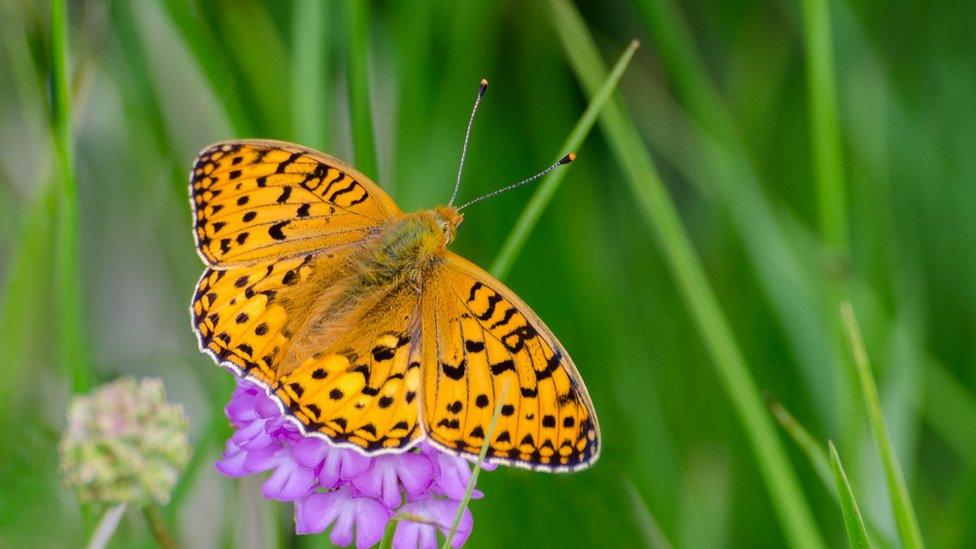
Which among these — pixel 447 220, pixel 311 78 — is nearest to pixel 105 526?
pixel 447 220

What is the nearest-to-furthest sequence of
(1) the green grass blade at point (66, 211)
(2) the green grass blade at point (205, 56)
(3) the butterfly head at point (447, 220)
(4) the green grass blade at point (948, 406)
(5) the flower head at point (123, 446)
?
(5) the flower head at point (123, 446), (1) the green grass blade at point (66, 211), (3) the butterfly head at point (447, 220), (2) the green grass blade at point (205, 56), (4) the green grass blade at point (948, 406)

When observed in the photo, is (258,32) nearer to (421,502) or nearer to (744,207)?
(744,207)

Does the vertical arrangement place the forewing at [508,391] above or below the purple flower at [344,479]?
above

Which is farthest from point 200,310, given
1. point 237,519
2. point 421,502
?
point 237,519

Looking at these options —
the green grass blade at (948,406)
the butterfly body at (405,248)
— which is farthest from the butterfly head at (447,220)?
the green grass blade at (948,406)

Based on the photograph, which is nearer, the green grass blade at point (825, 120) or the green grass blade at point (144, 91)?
the green grass blade at point (825, 120)

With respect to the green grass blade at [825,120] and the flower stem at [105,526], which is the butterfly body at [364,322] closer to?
the flower stem at [105,526]
